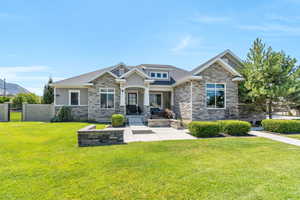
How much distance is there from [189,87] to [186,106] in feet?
5.68

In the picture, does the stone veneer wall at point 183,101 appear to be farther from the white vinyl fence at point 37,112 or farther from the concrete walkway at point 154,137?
the white vinyl fence at point 37,112

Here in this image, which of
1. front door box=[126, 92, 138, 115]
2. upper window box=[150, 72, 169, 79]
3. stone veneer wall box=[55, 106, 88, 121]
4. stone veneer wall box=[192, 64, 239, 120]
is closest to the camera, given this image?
stone veneer wall box=[192, 64, 239, 120]

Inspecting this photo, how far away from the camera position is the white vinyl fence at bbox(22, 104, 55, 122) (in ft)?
50.9

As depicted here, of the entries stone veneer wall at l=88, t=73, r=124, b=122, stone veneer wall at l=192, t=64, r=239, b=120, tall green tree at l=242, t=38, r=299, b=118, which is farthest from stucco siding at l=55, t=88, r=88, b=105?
tall green tree at l=242, t=38, r=299, b=118

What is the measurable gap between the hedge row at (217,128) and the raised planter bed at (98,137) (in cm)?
421

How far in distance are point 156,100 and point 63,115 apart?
977cm

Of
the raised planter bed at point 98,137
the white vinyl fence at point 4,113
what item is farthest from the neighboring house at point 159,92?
the raised planter bed at point 98,137

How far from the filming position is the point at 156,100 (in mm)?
17812

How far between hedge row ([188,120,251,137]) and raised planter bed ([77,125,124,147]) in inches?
166

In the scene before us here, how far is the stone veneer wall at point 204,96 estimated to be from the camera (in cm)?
1251

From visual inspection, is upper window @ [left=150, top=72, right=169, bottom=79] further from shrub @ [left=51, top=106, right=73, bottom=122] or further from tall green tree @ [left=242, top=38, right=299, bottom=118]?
shrub @ [left=51, top=106, right=73, bottom=122]

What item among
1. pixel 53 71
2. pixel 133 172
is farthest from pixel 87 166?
pixel 53 71

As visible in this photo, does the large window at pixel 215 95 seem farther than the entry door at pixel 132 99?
No

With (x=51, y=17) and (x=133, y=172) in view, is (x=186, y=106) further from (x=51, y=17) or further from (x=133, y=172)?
(x=51, y=17)
